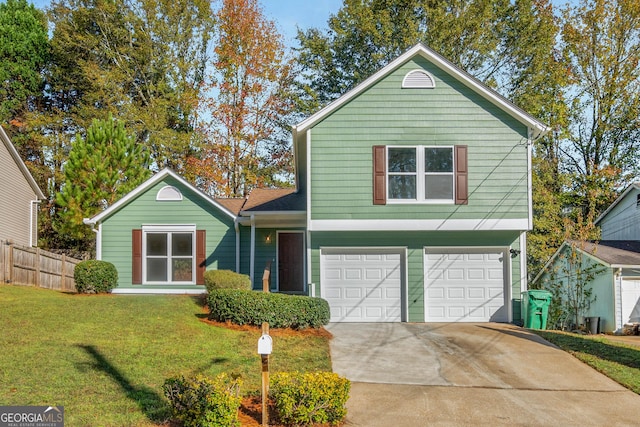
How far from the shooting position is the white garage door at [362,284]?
16.2 metres

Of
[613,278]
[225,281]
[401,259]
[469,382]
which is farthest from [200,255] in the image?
[613,278]

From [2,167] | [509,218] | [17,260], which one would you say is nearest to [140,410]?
[509,218]

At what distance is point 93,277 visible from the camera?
18.1 metres

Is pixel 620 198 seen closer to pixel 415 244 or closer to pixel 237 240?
pixel 415 244

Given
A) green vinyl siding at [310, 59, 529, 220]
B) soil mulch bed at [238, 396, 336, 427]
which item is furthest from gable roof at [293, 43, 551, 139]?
soil mulch bed at [238, 396, 336, 427]

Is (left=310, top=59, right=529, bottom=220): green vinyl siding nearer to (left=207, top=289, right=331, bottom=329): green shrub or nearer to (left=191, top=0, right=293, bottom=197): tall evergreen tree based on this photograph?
(left=207, top=289, right=331, bottom=329): green shrub

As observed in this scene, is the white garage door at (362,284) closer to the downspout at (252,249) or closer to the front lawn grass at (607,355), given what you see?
the downspout at (252,249)

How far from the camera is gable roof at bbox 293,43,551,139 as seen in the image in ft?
52.4

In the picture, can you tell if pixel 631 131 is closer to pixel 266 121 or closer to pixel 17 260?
pixel 266 121

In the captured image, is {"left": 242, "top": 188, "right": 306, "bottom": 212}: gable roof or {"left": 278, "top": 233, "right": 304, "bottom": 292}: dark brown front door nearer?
{"left": 242, "top": 188, "right": 306, "bottom": 212}: gable roof

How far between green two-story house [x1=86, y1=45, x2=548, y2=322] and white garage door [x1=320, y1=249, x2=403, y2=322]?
3cm

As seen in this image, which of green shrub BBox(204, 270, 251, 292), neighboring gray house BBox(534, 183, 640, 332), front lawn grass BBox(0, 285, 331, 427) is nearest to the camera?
front lawn grass BBox(0, 285, 331, 427)

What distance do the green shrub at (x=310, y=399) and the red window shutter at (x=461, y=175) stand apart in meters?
8.74

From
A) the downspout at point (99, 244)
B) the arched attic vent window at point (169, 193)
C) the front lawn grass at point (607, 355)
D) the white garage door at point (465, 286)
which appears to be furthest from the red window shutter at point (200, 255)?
the front lawn grass at point (607, 355)
